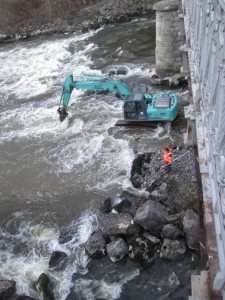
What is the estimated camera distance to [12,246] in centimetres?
1292

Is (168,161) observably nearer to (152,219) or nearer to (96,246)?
(152,219)

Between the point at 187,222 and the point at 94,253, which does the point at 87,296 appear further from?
the point at 187,222

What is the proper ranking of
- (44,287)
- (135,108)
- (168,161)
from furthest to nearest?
(135,108), (168,161), (44,287)

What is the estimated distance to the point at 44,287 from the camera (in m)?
11.0

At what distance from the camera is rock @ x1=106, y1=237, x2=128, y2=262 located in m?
11.4

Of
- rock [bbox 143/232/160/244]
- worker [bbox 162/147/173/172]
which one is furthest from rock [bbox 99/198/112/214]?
worker [bbox 162/147/173/172]

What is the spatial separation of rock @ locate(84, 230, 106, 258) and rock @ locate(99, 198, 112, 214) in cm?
138

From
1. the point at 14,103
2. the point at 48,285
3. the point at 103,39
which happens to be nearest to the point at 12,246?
the point at 48,285

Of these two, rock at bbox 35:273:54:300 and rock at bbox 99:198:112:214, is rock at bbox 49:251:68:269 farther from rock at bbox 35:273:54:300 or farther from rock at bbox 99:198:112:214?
rock at bbox 99:198:112:214

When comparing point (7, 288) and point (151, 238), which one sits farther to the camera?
point (151, 238)

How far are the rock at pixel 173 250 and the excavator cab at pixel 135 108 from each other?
7.12m

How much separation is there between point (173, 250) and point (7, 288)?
17.5 feet

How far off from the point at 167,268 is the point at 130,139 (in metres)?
7.43

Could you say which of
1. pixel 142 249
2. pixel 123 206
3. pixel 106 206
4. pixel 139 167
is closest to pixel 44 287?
pixel 142 249
